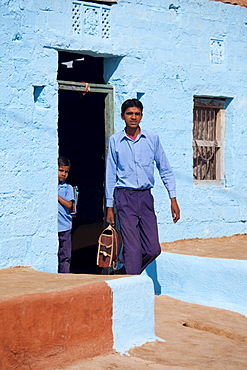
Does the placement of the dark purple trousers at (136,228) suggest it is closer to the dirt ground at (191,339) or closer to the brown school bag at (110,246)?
the brown school bag at (110,246)

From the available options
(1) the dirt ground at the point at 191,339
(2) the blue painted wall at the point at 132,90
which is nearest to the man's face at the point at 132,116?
(2) the blue painted wall at the point at 132,90

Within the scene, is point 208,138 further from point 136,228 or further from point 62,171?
point 136,228

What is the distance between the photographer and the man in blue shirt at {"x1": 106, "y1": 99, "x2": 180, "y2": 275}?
6.29m

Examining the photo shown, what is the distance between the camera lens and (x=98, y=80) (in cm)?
952

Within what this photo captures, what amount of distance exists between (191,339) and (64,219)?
223 cm

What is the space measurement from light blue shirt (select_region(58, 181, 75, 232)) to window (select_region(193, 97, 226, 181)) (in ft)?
6.69

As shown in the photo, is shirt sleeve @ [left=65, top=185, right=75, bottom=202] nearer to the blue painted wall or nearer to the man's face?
the blue painted wall

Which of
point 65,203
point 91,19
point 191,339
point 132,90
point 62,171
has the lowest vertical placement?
point 191,339

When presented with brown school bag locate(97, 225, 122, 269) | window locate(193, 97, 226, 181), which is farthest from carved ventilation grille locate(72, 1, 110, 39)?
Answer: brown school bag locate(97, 225, 122, 269)

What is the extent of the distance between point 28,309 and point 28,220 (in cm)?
248

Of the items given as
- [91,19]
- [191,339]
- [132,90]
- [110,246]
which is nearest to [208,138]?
[132,90]

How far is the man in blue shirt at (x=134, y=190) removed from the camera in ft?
20.6

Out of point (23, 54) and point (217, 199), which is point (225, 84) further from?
point (23, 54)

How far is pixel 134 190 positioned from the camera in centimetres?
638
